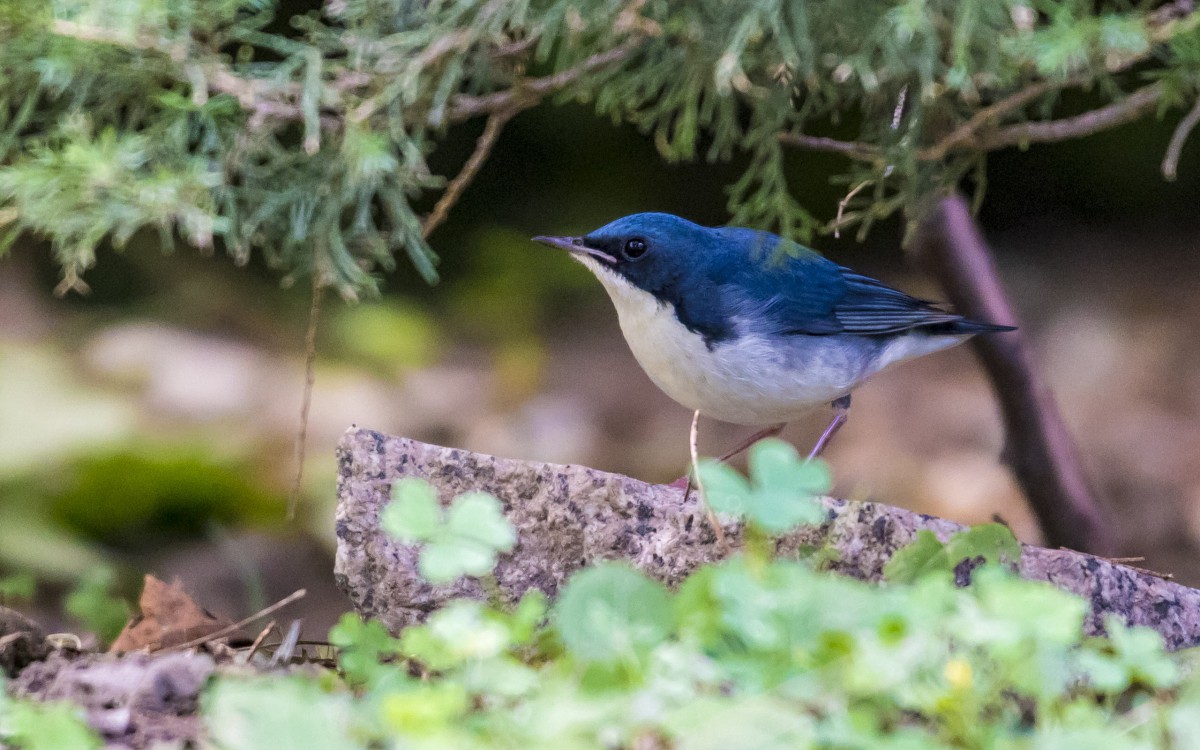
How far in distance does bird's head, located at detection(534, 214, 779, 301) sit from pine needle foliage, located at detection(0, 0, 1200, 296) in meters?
0.68

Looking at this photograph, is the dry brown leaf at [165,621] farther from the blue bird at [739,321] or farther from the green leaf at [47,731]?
the blue bird at [739,321]

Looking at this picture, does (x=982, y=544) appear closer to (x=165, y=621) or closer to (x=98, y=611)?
(x=165, y=621)

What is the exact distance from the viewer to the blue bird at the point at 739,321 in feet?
10.9

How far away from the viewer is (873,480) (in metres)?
6.16

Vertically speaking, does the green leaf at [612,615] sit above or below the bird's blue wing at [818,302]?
above

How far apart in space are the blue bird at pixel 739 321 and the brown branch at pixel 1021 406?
9.0 inches

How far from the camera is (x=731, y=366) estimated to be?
3307 millimetres

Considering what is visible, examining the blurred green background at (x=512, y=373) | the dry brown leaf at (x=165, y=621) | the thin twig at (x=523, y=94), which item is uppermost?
the thin twig at (x=523, y=94)

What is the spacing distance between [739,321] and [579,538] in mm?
1040

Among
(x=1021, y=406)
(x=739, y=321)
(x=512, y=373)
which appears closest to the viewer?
(x=739, y=321)

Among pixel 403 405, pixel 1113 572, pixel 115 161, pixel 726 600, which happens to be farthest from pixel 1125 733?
pixel 403 405

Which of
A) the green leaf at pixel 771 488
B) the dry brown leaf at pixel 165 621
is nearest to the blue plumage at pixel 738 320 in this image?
the dry brown leaf at pixel 165 621

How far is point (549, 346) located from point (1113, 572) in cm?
514

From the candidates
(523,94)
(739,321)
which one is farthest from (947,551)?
(523,94)
